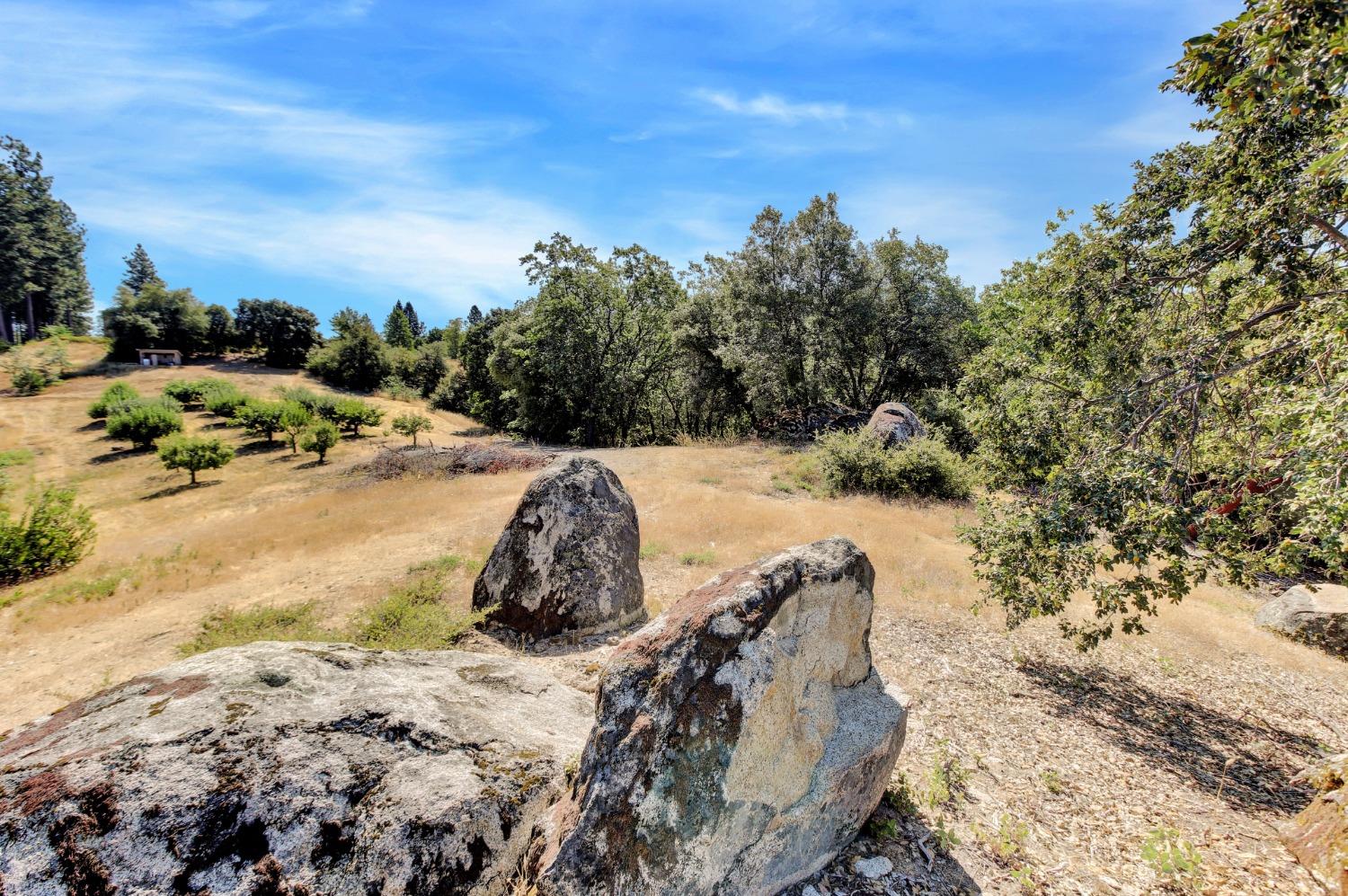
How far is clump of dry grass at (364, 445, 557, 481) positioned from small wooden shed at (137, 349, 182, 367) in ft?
142

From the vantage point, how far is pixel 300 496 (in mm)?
23578

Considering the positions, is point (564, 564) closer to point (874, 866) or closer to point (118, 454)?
point (874, 866)

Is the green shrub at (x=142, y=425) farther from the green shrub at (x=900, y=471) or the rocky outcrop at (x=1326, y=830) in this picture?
the rocky outcrop at (x=1326, y=830)

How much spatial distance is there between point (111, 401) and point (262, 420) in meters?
14.6

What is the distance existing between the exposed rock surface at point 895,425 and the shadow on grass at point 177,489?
32909 millimetres

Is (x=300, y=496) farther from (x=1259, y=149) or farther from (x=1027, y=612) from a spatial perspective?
(x=1259, y=149)

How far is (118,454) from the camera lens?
1278 inches

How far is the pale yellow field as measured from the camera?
528 centimetres

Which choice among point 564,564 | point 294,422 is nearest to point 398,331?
point 294,422

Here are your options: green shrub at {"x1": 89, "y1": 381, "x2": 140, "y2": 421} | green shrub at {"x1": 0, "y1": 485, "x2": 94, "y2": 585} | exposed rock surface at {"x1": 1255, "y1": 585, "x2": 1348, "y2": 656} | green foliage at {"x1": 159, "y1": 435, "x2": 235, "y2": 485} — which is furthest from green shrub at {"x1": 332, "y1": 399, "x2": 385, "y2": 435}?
exposed rock surface at {"x1": 1255, "y1": 585, "x2": 1348, "y2": 656}

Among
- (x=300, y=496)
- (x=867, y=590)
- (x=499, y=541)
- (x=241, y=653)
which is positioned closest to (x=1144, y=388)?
(x=867, y=590)

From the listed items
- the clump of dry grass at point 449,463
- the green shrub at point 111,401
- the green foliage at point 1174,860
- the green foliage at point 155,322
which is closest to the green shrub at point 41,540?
the clump of dry grass at point 449,463

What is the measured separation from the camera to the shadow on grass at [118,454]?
31.4 m

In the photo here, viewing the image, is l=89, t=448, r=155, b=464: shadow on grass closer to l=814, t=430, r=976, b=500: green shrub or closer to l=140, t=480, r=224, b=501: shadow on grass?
l=140, t=480, r=224, b=501: shadow on grass
